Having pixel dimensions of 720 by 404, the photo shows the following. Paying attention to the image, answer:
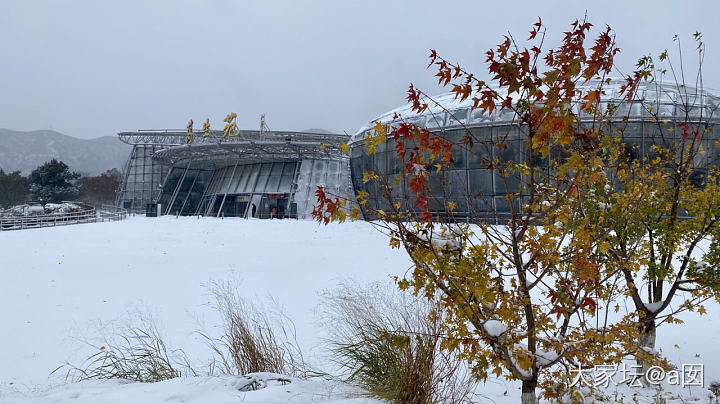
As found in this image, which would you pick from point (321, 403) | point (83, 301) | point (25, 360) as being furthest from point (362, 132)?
point (321, 403)

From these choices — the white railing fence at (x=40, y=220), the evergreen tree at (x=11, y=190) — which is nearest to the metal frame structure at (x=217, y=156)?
the white railing fence at (x=40, y=220)

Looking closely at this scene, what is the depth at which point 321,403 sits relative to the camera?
426 centimetres

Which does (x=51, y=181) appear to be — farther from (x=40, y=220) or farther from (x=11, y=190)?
(x=40, y=220)

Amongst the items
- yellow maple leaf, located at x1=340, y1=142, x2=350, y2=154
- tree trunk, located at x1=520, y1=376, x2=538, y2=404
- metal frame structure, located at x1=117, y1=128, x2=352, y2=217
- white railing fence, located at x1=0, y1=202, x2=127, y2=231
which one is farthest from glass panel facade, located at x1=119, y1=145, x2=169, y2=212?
tree trunk, located at x1=520, y1=376, x2=538, y2=404

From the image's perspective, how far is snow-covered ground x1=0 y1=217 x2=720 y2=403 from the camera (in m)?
4.93

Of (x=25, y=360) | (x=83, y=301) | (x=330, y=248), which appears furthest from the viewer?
(x=330, y=248)

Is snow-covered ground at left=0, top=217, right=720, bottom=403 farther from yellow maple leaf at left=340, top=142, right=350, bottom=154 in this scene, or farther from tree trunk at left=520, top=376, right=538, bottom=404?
yellow maple leaf at left=340, top=142, right=350, bottom=154

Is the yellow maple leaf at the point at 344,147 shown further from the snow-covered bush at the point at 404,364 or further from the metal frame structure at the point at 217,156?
the metal frame structure at the point at 217,156

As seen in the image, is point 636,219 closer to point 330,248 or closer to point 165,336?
point 165,336

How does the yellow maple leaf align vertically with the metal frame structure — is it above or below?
below

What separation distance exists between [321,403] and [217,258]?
36.0 feet

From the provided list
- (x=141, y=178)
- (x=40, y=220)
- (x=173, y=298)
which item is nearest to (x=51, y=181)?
(x=141, y=178)

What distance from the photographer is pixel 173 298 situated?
1008 centimetres

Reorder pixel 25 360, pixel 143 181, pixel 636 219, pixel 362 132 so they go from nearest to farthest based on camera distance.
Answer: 1. pixel 636 219
2. pixel 25 360
3. pixel 362 132
4. pixel 143 181
